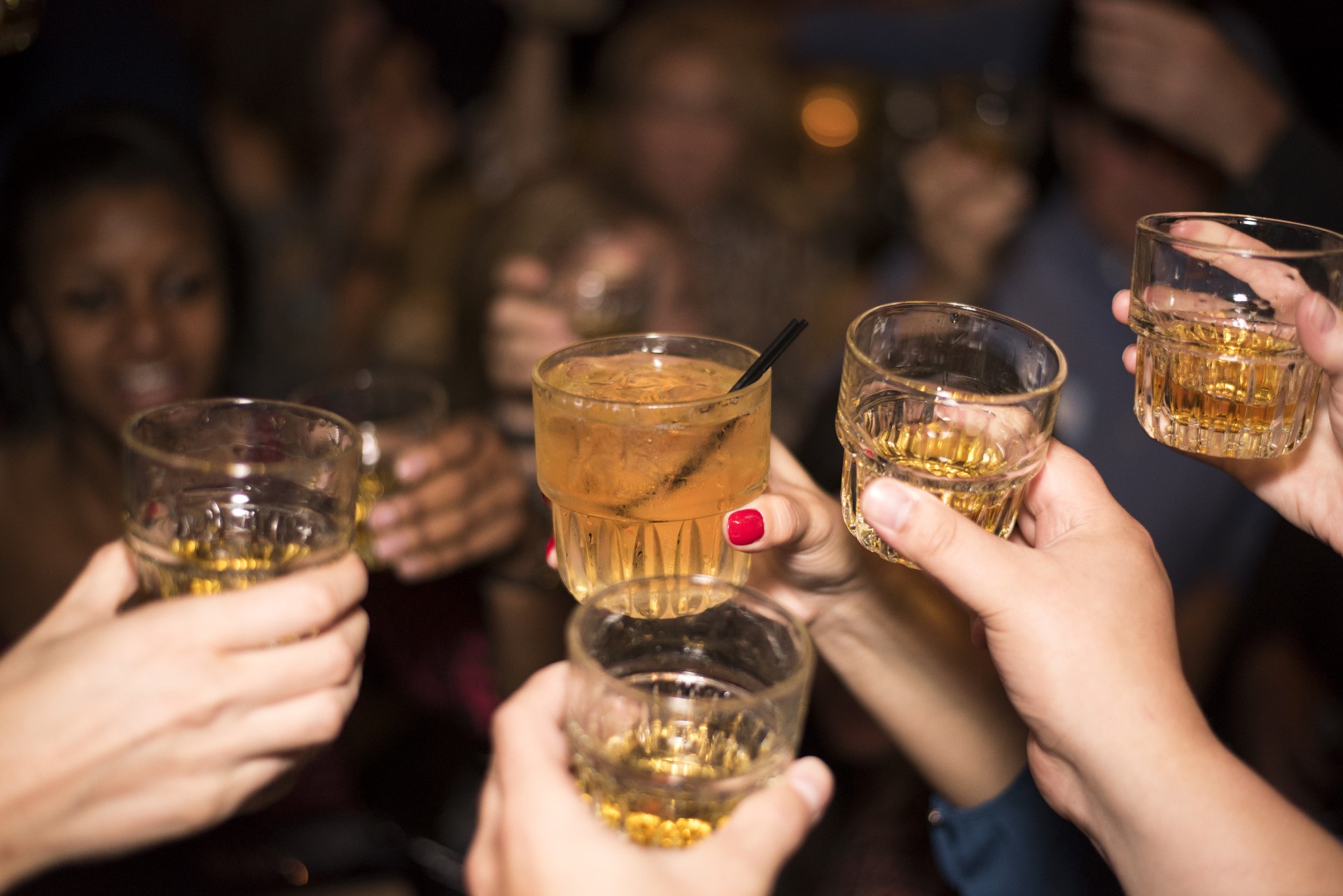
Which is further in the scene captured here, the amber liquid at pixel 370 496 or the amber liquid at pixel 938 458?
the amber liquid at pixel 370 496

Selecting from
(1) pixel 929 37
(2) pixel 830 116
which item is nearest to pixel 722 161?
(2) pixel 830 116

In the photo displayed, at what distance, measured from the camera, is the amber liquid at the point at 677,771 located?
3.20 feet

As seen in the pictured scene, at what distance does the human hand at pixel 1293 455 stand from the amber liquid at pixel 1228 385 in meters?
0.03

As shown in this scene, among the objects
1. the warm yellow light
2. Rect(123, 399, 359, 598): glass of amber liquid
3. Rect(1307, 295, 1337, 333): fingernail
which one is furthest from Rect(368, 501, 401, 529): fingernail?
the warm yellow light

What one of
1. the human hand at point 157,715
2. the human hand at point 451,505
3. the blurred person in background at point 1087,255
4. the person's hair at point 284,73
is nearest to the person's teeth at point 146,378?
the human hand at point 451,505

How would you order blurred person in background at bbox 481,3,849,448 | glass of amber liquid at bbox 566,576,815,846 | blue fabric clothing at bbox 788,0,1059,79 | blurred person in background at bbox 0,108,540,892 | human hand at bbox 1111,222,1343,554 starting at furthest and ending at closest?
blurred person in background at bbox 481,3,849,448
blue fabric clothing at bbox 788,0,1059,79
blurred person in background at bbox 0,108,540,892
human hand at bbox 1111,222,1343,554
glass of amber liquid at bbox 566,576,815,846

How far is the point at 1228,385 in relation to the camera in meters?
1.22

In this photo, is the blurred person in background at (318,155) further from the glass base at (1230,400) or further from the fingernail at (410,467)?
the glass base at (1230,400)

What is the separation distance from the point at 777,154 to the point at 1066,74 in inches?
63.6

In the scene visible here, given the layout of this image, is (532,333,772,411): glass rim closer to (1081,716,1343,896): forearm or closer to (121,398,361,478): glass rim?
(121,398,361,478): glass rim

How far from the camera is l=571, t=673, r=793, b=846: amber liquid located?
0.98 metres

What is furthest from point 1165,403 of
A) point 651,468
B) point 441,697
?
point 441,697

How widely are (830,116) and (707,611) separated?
3.92 m

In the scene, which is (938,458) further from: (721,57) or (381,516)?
(721,57)
